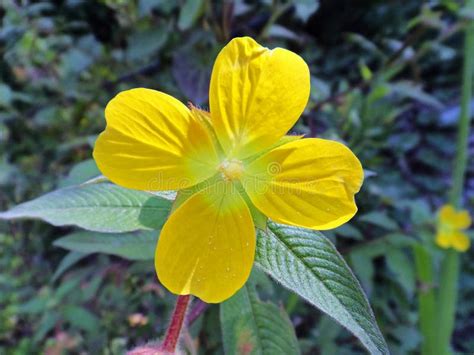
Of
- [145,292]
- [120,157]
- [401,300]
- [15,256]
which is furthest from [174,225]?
[15,256]

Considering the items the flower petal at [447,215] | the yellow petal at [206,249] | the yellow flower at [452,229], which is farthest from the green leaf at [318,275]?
the flower petal at [447,215]

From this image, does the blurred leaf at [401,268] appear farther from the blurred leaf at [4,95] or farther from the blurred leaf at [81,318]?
the blurred leaf at [4,95]

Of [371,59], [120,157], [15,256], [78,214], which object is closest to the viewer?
[120,157]

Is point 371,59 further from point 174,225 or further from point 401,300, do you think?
point 174,225

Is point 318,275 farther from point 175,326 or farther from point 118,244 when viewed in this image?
point 118,244

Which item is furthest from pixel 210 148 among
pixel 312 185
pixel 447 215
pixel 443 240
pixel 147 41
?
pixel 447 215

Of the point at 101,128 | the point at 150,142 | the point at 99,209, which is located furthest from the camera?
the point at 101,128
